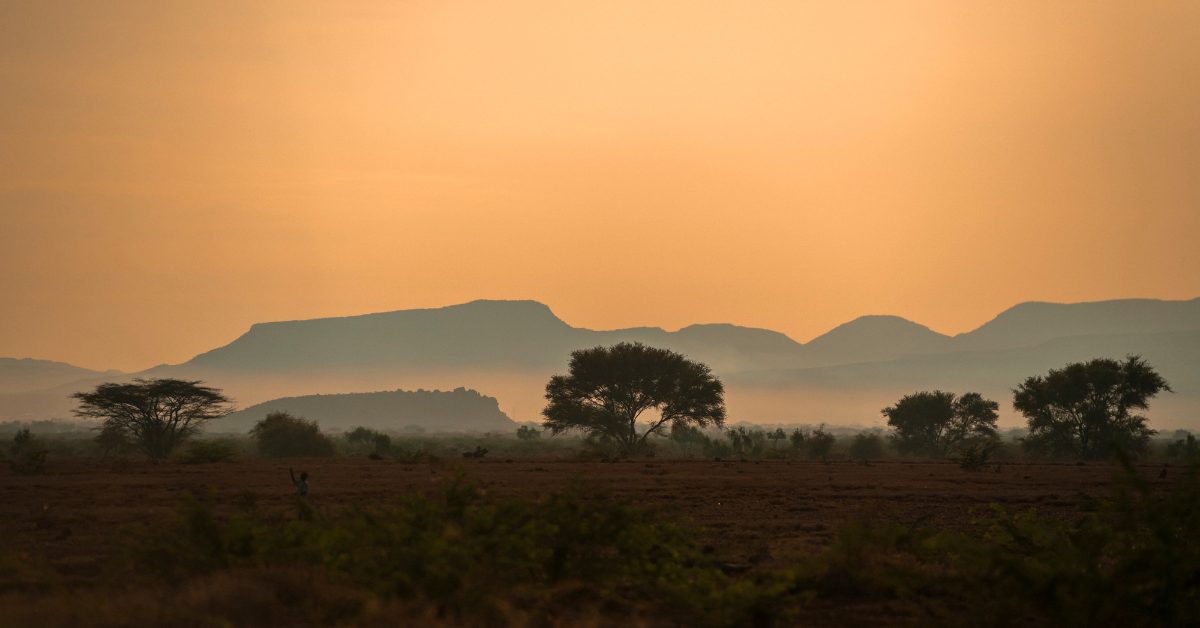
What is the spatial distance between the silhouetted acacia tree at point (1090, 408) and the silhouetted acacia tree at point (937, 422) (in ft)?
43.2

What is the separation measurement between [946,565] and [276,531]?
1046 cm

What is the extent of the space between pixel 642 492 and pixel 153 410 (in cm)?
3839

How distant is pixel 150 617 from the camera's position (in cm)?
1047

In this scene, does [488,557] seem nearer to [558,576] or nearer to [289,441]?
[558,576]

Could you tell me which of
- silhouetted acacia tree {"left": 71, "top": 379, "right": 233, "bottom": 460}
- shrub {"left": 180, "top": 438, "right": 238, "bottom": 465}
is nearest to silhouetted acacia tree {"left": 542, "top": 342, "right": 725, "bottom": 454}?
silhouetted acacia tree {"left": 71, "top": 379, "right": 233, "bottom": 460}

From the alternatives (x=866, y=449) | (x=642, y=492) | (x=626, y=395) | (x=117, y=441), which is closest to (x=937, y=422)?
(x=866, y=449)

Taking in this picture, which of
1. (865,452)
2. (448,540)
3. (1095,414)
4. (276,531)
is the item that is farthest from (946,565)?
(865,452)

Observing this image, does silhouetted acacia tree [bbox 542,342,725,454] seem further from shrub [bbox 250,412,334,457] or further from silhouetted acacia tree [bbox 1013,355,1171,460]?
silhouetted acacia tree [bbox 1013,355,1171,460]

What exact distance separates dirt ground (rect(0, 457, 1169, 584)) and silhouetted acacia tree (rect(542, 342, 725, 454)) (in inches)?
882

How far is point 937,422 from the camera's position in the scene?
89.3 meters

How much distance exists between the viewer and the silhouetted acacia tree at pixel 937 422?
290 feet

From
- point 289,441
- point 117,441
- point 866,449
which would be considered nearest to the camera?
point 117,441

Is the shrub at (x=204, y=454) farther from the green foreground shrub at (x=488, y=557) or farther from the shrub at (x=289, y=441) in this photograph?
the green foreground shrub at (x=488, y=557)

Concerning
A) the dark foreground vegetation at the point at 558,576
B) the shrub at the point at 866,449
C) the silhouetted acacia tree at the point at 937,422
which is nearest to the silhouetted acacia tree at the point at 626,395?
the shrub at the point at 866,449
